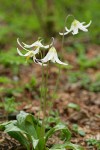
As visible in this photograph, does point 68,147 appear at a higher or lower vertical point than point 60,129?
lower

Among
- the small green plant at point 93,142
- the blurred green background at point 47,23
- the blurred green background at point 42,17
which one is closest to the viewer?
the small green plant at point 93,142

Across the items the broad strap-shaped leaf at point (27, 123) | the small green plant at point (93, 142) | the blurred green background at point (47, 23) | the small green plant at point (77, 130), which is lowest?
the small green plant at point (93, 142)

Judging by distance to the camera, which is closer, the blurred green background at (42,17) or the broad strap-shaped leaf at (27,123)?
the broad strap-shaped leaf at (27,123)

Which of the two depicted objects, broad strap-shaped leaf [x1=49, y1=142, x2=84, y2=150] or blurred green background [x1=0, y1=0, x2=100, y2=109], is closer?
broad strap-shaped leaf [x1=49, y1=142, x2=84, y2=150]

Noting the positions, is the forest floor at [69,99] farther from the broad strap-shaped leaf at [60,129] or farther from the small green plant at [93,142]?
the broad strap-shaped leaf at [60,129]

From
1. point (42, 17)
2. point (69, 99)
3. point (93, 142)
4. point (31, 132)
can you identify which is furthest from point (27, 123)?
point (42, 17)

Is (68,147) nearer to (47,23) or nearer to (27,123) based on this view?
(27,123)

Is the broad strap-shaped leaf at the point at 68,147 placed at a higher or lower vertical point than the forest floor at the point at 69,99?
lower

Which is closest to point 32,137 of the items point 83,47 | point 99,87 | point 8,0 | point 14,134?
point 14,134

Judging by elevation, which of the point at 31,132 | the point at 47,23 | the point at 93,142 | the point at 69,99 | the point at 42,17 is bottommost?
the point at 93,142

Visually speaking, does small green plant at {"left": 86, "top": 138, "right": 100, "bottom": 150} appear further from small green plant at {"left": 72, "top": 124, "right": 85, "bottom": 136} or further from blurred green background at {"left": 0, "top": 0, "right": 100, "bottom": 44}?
blurred green background at {"left": 0, "top": 0, "right": 100, "bottom": 44}

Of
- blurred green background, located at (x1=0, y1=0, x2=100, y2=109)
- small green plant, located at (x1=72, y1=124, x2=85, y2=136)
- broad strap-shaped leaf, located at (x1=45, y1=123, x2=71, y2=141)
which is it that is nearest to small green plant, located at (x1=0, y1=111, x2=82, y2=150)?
broad strap-shaped leaf, located at (x1=45, y1=123, x2=71, y2=141)

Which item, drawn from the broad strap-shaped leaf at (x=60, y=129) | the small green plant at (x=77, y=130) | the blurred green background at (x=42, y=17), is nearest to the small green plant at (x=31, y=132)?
the broad strap-shaped leaf at (x=60, y=129)
